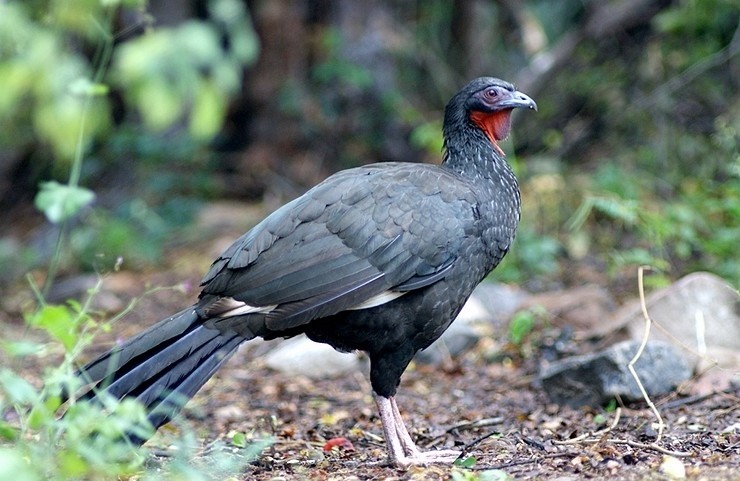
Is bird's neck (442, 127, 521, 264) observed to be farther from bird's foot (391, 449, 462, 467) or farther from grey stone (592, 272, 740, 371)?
grey stone (592, 272, 740, 371)

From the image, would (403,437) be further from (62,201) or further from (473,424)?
(62,201)

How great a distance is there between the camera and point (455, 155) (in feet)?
16.3

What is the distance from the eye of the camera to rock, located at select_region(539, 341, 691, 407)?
5.02 metres

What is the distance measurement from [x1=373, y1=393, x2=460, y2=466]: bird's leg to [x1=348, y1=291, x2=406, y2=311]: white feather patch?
47 centimetres

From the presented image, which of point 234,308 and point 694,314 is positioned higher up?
point 234,308

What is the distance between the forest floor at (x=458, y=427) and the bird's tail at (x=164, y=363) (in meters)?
0.22

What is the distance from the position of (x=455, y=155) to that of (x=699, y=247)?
3406 millimetres

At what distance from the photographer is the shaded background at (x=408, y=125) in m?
9.05

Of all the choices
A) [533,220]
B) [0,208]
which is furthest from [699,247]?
[0,208]

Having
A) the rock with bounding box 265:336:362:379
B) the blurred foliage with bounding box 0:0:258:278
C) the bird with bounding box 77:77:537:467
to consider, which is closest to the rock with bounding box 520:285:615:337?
the rock with bounding box 265:336:362:379

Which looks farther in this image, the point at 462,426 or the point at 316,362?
the point at 316,362

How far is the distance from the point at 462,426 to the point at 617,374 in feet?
2.85

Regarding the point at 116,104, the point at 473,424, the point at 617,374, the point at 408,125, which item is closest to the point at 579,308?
the point at 617,374

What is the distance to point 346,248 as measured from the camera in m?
4.27
